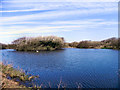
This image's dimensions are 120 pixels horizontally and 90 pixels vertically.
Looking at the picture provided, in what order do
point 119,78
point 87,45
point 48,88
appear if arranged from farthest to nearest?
point 87,45, point 119,78, point 48,88

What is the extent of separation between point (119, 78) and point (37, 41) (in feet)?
73.3

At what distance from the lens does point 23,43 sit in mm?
27891

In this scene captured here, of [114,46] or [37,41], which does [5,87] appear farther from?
[114,46]

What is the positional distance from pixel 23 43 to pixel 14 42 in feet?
7.38

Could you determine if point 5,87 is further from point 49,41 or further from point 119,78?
point 49,41

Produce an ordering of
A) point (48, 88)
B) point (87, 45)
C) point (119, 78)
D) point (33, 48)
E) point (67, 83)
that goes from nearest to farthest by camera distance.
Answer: point (48, 88) < point (67, 83) < point (119, 78) < point (33, 48) < point (87, 45)

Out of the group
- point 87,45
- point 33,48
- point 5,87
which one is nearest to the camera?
point 5,87

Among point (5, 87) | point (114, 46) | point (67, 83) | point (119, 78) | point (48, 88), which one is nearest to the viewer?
point (5, 87)

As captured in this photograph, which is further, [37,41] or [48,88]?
[37,41]

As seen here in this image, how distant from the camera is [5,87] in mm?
5660

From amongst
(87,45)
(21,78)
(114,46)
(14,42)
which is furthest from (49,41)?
(21,78)

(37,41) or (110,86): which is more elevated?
(37,41)

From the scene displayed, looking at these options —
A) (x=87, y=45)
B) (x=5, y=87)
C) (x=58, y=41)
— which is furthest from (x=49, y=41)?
(x=5, y=87)

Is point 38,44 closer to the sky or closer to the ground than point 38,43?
closer to the ground
